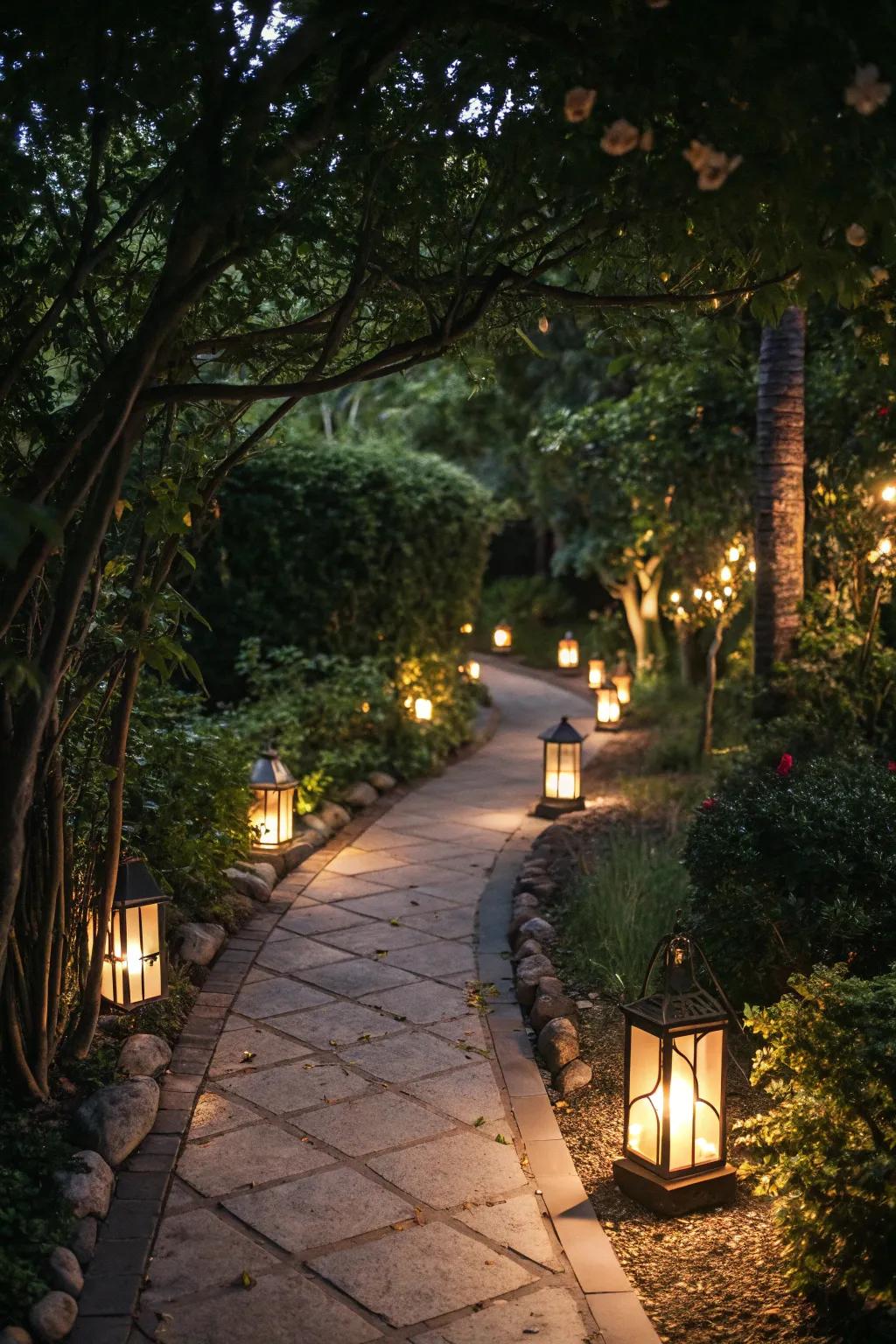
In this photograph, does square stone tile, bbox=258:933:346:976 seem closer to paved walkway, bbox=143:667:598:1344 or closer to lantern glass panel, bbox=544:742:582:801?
paved walkway, bbox=143:667:598:1344

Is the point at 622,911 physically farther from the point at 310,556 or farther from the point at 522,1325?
the point at 310,556

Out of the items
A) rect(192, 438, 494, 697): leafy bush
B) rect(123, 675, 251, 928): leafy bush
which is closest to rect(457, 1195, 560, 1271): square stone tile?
rect(123, 675, 251, 928): leafy bush

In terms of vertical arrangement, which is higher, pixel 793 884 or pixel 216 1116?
pixel 793 884

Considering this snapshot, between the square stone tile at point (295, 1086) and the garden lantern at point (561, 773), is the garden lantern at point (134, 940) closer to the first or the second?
the square stone tile at point (295, 1086)

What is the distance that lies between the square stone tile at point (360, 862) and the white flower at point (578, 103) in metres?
4.96

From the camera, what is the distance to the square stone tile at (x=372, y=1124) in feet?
12.5

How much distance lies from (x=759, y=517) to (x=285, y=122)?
16.7 feet

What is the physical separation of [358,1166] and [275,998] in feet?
4.96

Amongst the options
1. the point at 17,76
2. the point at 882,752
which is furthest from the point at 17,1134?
the point at 882,752

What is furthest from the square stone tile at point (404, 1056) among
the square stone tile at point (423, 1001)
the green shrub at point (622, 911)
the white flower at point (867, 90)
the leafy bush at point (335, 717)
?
the white flower at point (867, 90)

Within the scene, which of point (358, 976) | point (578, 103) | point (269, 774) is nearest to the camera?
Answer: point (578, 103)

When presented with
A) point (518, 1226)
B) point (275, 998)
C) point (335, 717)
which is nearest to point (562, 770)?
point (335, 717)

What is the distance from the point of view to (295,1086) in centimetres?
422

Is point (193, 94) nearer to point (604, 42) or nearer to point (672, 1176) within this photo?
point (604, 42)
